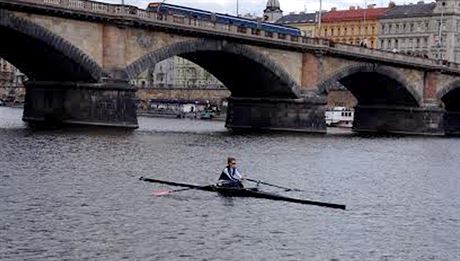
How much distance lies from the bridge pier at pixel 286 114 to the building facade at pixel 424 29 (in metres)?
69.7

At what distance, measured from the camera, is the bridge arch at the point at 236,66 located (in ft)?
242

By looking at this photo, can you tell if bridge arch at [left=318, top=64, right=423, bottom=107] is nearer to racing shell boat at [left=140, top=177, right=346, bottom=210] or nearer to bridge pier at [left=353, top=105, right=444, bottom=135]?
bridge pier at [left=353, top=105, right=444, bottom=135]

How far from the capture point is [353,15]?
6959 inches

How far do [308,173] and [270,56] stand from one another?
37.2 m

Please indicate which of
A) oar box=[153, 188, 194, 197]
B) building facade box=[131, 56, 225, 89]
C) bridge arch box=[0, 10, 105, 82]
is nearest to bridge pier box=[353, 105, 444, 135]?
bridge arch box=[0, 10, 105, 82]

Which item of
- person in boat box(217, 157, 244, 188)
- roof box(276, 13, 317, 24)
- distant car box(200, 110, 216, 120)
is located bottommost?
distant car box(200, 110, 216, 120)

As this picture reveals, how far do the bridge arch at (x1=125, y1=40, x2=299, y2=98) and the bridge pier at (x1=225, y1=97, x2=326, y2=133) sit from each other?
0.79 m

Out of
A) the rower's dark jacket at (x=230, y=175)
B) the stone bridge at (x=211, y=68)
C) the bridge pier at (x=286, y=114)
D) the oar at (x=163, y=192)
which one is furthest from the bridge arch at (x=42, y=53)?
the rower's dark jacket at (x=230, y=175)

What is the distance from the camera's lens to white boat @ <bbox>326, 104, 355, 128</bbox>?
125 meters

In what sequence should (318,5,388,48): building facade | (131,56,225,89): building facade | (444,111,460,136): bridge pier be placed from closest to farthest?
(444,111,460,136): bridge pier
(318,5,388,48): building facade
(131,56,225,89): building facade

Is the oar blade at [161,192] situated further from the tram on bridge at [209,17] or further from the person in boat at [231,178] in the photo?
the tram on bridge at [209,17]

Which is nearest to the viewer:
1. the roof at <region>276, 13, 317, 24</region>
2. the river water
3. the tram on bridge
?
the river water

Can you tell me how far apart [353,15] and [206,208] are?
486ft

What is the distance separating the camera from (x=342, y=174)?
158ft
